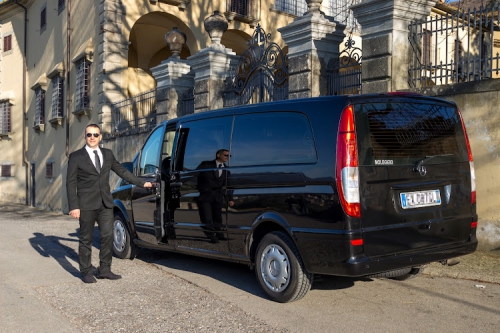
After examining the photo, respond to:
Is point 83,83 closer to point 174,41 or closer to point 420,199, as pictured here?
point 174,41

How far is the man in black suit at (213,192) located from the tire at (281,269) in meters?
0.67

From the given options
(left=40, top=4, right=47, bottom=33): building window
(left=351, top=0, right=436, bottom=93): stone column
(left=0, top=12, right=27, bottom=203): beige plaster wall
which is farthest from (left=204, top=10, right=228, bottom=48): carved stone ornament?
(left=0, top=12, right=27, bottom=203): beige plaster wall

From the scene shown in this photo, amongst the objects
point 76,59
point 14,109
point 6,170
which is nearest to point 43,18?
point 14,109

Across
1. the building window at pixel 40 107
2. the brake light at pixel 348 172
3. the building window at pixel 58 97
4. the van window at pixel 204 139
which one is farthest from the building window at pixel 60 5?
the brake light at pixel 348 172

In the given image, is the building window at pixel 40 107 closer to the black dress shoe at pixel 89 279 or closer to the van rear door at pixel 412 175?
the black dress shoe at pixel 89 279

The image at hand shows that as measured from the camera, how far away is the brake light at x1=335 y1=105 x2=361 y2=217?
4.55 meters

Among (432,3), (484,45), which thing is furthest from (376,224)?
(432,3)

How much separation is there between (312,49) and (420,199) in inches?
206

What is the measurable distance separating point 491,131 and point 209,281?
13.7 ft

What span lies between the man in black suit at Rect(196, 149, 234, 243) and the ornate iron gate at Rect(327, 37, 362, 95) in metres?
3.95

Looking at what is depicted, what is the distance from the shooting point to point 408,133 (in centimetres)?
493

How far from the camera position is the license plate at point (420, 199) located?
484 centimetres

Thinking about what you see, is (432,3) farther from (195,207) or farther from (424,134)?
(195,207)

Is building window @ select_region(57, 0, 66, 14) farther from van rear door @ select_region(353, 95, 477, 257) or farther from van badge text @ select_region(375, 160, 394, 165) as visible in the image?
van badge text @ select_region(375, 160, 394, 165)
